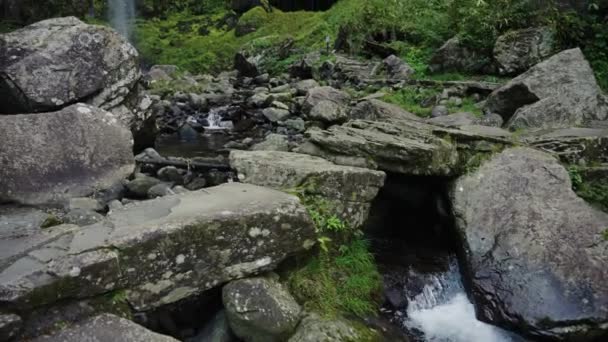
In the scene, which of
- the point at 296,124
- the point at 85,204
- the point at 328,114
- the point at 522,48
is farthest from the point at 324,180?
the point at 522,48

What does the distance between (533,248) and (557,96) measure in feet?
13.4

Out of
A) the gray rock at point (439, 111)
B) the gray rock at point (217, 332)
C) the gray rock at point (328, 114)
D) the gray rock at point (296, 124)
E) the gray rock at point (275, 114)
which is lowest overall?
the gray rock at point (275, 114)

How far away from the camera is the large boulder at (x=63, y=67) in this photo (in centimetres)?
763

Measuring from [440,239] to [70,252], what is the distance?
4.40 metres

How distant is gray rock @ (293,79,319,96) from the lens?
1516 centimetres

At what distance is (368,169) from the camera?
18.8 feet

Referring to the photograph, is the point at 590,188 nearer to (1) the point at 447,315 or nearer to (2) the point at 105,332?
(1) the point at 447,315

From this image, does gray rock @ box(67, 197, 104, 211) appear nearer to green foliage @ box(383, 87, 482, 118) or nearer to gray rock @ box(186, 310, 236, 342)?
gray rock @ box(186, 310, 236, 342)

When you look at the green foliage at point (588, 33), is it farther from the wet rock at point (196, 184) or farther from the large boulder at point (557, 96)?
the wet rock at point (196, 184)

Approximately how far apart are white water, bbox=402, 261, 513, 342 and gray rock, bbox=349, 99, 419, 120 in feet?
13.6

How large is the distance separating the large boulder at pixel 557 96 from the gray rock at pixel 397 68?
469cm

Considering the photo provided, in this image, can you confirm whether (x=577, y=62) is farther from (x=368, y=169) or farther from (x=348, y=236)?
(x=348, y=236)

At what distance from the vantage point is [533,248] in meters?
5.11

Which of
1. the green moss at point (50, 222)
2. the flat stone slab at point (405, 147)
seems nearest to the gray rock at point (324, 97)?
the flat stone slab at point (405, 147)
